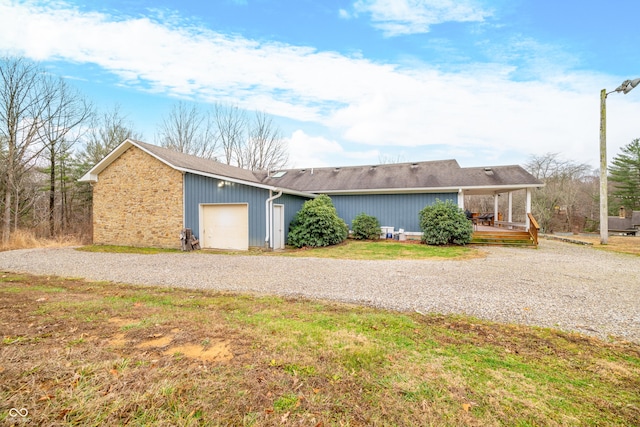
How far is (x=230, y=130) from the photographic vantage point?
2502 centimetres

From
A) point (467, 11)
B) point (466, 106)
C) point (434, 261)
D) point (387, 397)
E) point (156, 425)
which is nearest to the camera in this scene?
point (156, 425)

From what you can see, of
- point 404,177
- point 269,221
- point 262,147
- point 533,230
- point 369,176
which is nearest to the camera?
point 269,221

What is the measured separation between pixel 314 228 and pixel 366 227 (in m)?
3.07

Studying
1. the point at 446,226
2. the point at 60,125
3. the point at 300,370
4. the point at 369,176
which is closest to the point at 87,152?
the point at 60,125

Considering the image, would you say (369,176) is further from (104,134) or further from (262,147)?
(104,134)

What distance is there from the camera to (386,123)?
57.7 ft

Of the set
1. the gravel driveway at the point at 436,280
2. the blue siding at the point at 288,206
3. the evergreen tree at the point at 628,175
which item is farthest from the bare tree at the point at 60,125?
the evergreen tree at the point at 628,175

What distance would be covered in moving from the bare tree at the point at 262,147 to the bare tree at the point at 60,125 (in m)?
11.3

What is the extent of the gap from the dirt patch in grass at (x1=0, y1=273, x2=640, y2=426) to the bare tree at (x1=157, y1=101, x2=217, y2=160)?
73.9 feet

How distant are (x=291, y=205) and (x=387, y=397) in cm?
1084

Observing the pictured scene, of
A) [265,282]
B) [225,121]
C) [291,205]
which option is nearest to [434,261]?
[265,282]

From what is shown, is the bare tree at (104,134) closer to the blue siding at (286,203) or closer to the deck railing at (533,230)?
the blue siding at (286,203)

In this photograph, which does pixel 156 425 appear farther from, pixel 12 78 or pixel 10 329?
pixel 12 78

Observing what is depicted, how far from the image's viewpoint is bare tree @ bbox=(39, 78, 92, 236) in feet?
53.4
